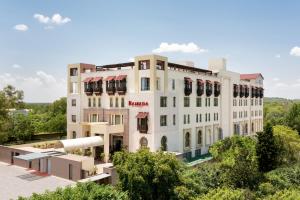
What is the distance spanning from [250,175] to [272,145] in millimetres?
13471

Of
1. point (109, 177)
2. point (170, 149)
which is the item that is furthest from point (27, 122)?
point (109, 177)

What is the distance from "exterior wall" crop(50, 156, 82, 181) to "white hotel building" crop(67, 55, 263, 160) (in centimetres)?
1241

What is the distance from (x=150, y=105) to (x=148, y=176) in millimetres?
21129

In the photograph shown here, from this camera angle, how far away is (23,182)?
115 feet

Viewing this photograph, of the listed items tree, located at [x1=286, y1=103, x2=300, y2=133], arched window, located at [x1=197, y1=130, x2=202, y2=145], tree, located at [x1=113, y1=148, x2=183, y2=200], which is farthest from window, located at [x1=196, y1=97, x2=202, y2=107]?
tree, located at [x1=286, y1=103, x2=300, y2=133]

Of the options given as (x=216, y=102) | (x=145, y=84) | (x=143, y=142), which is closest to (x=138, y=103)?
(x=145, y=84)

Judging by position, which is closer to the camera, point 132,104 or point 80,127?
point 132,104

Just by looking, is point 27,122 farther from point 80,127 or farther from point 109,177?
point 109,177

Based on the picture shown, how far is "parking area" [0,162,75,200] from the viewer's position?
3115cm

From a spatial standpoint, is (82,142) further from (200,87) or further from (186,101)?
(200,87)

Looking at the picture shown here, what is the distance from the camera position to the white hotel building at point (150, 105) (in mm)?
48562

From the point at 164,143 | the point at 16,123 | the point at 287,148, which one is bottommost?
the point at 287,148

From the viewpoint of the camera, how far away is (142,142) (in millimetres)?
49125

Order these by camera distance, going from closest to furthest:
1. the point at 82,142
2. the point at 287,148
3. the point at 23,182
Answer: the point at 23,182 < the point at 82,142 < the point at 287,148
